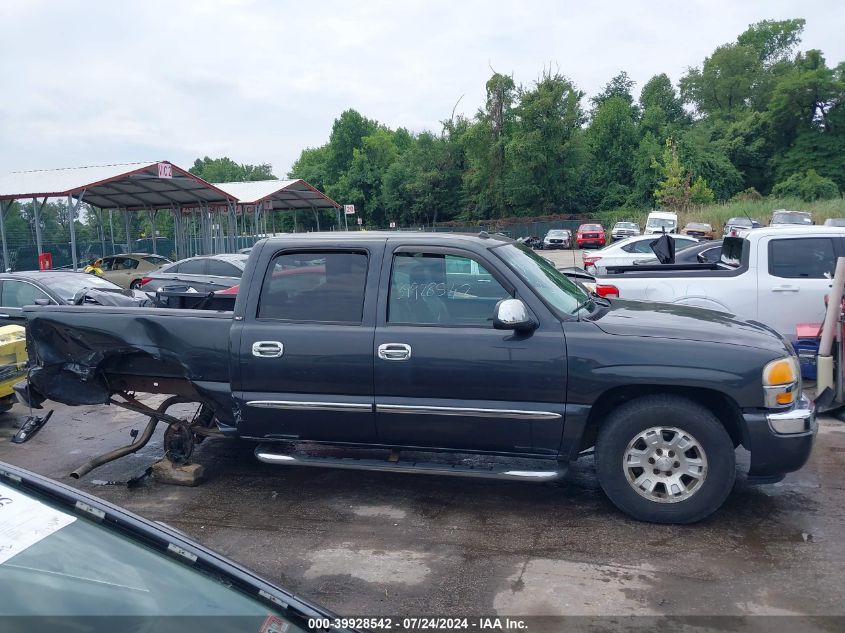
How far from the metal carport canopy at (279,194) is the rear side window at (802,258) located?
23565mm

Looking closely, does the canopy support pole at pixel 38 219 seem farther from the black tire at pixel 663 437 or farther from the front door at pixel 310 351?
the black tire at pixel 663 437

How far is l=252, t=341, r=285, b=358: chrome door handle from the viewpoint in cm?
509

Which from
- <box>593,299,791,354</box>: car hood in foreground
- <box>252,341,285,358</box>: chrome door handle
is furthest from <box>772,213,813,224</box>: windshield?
<box>252,341,285,358</box>: chrome door handle

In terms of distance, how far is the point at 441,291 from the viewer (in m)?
5.10

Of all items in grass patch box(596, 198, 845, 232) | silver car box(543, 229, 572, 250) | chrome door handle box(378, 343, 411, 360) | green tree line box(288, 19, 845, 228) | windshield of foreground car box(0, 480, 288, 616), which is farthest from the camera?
green tree line box(288, 19, 845, 228)

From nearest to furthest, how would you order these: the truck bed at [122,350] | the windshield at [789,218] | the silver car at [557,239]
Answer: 1. the truck bed at [122,350]
2. the windshield at [789,218]
3. the silver car at [557,239]

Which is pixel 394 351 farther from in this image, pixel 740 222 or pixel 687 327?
pixel 740 222

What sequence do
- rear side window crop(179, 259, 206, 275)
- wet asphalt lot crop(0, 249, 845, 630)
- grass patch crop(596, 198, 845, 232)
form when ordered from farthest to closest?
grass patch crop(596, 198, 845, 232), rear side window crop(179, 259, 206, 275), wet asphalt lot crop(0, 249, 845, 630)

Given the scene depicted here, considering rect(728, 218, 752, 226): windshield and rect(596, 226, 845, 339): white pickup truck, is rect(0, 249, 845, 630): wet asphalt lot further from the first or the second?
rect(728, 218, 752, 226): windshield

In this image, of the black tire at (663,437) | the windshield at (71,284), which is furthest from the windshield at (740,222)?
the black tire at (663,437)

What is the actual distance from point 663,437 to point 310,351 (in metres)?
2.44

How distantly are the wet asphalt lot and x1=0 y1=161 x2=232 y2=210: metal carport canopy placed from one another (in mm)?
17376

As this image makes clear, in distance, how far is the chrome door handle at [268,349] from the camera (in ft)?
16.7

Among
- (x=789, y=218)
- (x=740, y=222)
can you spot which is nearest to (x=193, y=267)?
(x=740, y=222)
